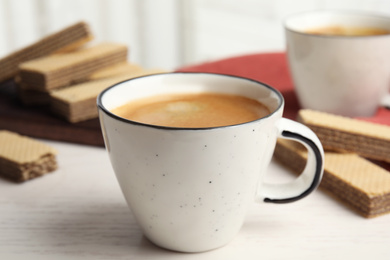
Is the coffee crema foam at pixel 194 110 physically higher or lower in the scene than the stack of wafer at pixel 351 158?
higher

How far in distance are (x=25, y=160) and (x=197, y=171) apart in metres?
0.30

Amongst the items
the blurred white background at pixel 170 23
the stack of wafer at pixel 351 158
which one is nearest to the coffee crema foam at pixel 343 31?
the stack of wafer at pixel 351 158

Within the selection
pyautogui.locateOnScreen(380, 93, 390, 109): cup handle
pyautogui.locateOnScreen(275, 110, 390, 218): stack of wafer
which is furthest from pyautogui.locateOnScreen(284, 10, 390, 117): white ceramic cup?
pyautogui.locateOnScreen(275, 110, 390, 218): stack of wafer

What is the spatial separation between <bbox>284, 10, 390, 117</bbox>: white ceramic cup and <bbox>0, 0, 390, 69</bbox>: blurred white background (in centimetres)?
126

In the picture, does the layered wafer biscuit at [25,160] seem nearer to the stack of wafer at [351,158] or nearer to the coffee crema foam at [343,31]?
the stack of wafer at [351,158]

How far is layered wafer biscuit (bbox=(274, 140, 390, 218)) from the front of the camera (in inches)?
25.4

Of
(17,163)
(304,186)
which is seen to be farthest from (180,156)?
(17,163)

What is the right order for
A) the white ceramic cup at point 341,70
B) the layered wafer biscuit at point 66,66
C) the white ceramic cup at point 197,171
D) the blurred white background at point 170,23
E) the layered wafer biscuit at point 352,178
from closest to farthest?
1. the white ceramic cup at point 197,171
2. the layered wafer biscuit at point 352,178
3. the white ceramic cup at point 341,70
4. the layered wafer biscuit at point 66,66
5. the blurred white background at point 170,23

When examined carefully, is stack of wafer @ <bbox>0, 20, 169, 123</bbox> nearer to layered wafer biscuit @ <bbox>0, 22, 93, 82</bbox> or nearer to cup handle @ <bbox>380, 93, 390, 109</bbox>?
layered wafer biscuit @ <bbox>0, 22, 93, 82</bbox>

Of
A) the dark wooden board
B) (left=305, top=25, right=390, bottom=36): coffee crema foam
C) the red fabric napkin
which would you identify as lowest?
the red fabric napkin

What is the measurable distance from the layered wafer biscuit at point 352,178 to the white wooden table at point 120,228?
0.01 metres

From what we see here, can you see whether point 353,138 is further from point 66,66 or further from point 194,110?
point 66,66

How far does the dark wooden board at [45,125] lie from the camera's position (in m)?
0.86

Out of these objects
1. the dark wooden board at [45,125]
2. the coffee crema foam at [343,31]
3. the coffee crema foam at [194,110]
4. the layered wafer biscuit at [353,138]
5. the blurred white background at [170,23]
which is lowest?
the blurred white background at [170,23]
